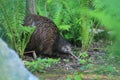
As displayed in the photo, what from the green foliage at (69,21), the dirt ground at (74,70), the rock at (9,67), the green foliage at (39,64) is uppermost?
the rock at (9,67)

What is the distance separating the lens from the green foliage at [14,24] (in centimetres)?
665

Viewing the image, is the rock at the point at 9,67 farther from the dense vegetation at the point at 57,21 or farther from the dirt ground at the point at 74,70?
the dirt ground at the point at 74,70

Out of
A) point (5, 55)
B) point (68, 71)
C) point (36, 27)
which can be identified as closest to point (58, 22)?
point (36, 27)

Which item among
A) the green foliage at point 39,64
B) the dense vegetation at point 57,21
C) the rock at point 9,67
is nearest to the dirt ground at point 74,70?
the green foliage at point 39,64

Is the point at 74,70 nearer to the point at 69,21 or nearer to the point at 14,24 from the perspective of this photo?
the point at 14,24

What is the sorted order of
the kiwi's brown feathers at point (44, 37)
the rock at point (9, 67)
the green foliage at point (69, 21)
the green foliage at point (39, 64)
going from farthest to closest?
the green foliage at point (69, 21) < the kiwi's brown feathers at point (44, 37) < the green foliage at point (39, 64) < the rock at point (9, 67)

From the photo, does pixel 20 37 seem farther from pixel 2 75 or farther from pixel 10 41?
pixel 2 75

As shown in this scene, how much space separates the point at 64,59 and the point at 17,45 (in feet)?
3.29

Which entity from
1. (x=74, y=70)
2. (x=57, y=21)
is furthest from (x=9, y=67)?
(x=57, y=21)

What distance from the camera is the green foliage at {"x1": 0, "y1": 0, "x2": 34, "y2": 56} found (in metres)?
6.65

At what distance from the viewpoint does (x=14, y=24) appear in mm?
6695

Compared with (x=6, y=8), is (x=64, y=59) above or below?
below

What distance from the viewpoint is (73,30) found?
26.6ft

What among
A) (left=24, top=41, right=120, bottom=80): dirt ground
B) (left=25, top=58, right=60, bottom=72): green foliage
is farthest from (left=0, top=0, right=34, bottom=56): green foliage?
(left=25, top=58, right=60, bottom=72): green foliage
